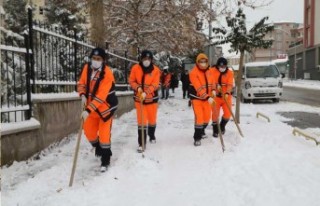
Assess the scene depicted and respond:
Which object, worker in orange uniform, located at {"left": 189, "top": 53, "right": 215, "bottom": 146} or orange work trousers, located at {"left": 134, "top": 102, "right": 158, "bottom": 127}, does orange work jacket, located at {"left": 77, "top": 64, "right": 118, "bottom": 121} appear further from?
worker in orange uniform, located at {"left": 189, "top": 53, "right": 215, "bottom": 146}

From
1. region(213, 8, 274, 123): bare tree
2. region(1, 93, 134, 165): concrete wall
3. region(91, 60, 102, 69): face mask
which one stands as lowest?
region(1, 93, 134, 165): concrete wall

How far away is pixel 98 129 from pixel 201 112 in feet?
7.73

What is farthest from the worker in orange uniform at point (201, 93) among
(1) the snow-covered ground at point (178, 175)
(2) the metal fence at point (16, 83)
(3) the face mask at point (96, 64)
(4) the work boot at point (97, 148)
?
(2) the metal fence at point (16, 83)

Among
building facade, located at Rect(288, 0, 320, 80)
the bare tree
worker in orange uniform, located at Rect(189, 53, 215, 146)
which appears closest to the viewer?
worker in orange uniform, located at Rect(189, 53, 215, 146)

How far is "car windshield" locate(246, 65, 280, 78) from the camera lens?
73.6 ft

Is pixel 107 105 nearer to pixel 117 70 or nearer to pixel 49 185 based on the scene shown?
pixel 49 185

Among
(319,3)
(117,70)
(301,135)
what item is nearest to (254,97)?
(117,70)

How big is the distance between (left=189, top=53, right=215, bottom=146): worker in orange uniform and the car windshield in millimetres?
13839

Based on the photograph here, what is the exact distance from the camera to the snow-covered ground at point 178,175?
5.49 m

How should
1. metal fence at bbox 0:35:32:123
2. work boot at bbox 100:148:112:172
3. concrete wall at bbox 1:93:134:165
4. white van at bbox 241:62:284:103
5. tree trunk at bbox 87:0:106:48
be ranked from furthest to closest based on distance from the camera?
white van at bbox 241:62:284:103 < tree trunk at bbox 87:0:106:48 < metal fence at bbox 0:35:32:123 < work boot at bbox 100:148:112:172 < concrete wall at bbox 1:93:134:165

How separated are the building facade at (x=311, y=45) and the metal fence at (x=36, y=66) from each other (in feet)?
179

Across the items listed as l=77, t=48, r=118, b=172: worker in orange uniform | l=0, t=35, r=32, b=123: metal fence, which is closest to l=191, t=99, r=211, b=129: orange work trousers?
l=77, t=48, r=118, b=172: worker in orange uniform

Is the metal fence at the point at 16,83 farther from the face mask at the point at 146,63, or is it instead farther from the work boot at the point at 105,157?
the face mask at the point at 146,63

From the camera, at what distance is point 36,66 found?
340 inches
